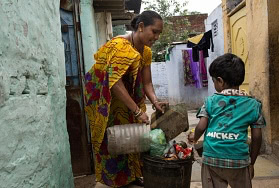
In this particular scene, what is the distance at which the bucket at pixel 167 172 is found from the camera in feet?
6.97

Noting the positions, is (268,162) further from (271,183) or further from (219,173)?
(219,173)

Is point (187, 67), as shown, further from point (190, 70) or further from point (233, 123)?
point (233, 123)

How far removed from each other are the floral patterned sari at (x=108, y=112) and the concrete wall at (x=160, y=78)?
13888mm

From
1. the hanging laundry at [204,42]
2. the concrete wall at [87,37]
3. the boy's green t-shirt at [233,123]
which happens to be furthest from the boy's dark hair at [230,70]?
the hanging laundry at [204,42]

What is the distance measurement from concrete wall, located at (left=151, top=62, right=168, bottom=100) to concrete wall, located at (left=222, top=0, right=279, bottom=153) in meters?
12.8

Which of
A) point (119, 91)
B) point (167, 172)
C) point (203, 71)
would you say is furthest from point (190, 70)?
point (167, 172)

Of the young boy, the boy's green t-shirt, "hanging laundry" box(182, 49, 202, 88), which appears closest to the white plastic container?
the young boy

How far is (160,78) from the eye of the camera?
55.0 ft

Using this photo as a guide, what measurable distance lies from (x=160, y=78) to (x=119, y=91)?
1459 centimetres

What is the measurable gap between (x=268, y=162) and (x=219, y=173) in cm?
201

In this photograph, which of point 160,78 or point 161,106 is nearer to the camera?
point 161,106

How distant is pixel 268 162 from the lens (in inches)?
134

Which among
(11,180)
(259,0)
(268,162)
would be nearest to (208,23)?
(259,0)

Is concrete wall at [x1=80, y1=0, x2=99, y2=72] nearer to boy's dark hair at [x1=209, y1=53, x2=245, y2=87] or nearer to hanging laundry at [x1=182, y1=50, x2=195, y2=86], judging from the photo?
boy's dark hair at [x1=209, y1=53, x2=245, y2=87]
